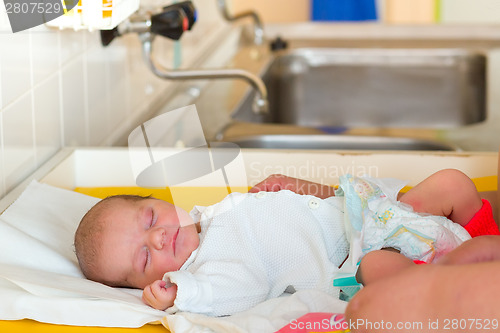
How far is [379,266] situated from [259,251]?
243mm

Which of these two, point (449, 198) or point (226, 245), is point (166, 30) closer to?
point (226, 245)

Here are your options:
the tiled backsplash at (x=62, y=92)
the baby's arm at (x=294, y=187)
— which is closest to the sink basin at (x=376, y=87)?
the tiled backsplash at (x=62, y=92)

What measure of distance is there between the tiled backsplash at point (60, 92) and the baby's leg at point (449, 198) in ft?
2.11

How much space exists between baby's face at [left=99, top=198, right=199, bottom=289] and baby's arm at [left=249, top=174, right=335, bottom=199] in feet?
0.62

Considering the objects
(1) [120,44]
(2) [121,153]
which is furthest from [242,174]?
(1) [120,44]

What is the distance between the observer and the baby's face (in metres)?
1.02

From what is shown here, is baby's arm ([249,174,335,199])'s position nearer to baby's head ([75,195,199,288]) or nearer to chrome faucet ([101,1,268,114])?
baby's head ([75,195,199,288])

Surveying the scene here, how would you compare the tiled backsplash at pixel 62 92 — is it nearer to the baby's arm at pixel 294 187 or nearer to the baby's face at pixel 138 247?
the baby's face at pixel 138 247

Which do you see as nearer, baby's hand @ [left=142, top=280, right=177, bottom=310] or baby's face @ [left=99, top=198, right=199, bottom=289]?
baby's hand @ [left=142, top=280, right=177, bottom=310]

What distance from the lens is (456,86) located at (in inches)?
94.1

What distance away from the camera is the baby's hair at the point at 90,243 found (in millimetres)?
1017

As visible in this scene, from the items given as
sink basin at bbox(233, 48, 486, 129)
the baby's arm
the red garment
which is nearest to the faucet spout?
the baby's arm

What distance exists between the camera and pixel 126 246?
3.37ft

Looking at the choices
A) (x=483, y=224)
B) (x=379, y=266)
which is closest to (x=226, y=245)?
(x=379, y=266)
